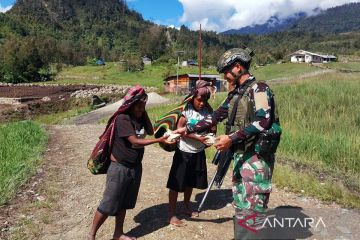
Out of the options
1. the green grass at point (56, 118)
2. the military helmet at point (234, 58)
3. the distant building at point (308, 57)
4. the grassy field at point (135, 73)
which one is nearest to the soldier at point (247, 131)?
the military helmet at point (234, 58)

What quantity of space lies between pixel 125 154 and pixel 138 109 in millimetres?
510

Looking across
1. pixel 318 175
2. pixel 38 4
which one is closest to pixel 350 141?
pixel 318 175

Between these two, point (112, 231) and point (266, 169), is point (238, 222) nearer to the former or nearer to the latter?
point (266, 169)

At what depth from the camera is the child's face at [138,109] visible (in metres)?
4.57

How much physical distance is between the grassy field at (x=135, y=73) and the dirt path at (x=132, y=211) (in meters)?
47.8

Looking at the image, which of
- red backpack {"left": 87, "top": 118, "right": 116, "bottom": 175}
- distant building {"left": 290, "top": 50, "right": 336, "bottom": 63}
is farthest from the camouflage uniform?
distant building {"left": 290, "top": 50, "right": 336, "bottom": 63}

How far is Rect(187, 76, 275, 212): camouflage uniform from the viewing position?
3646 millimetres

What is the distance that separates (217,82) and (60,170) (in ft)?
126

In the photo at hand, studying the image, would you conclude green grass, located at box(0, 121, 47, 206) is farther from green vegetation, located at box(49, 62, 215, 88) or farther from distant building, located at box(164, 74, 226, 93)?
green vegetation, located at box(49, 62, 215, 88)

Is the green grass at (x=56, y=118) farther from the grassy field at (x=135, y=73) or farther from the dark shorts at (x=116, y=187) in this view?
the grassy field at (x=135, y=73)

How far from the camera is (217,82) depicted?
151ft

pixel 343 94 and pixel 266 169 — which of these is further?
pixel 343 94

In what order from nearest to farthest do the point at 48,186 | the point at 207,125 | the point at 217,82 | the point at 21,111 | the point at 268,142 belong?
the point at 268,142 < the point at 207,125 < the point at 48,186 < the point at 21,111 < the point at 217,82

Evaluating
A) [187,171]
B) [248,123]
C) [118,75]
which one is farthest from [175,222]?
[118,75]
